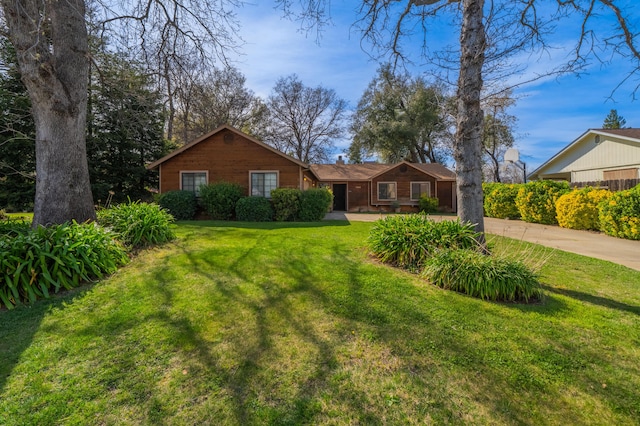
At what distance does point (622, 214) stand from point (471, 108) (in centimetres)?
741

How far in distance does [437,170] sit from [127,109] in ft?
64.8

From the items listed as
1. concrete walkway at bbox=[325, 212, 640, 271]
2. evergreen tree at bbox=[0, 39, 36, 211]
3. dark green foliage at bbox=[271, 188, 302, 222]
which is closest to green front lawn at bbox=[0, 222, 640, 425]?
concrete walkway at bbox=[325, 212, 640, 271]

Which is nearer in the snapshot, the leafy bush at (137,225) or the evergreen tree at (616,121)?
the leafy bush at (137,225)

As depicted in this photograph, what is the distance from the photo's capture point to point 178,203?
41.5 feet

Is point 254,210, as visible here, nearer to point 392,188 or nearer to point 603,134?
point 392,188

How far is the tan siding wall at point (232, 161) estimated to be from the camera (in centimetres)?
1368

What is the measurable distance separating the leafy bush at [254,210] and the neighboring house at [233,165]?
1.35 m

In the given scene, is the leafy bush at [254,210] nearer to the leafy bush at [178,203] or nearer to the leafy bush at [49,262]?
the leafy bush at [178,203]

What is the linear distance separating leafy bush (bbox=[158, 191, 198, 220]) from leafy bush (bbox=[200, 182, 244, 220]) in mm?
529

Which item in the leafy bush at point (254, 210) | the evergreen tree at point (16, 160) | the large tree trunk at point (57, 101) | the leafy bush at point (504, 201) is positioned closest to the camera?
the large tree trunk at point (57, 101)

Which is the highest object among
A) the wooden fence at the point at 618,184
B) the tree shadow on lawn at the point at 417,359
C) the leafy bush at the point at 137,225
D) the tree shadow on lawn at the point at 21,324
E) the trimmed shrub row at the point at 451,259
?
the wooden fence at the point at 618,184

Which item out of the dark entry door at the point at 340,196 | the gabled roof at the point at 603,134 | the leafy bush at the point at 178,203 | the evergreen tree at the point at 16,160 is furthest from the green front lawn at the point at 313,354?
the dark entry door at the point at 340,196

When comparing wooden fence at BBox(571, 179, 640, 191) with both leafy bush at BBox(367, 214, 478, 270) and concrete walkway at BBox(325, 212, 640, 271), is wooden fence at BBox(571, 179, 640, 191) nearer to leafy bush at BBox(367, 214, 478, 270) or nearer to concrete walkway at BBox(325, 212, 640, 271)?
concrete walkway at BBox(325, 212, 640, 271)

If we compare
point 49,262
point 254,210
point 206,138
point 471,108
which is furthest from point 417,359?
point 206,138
